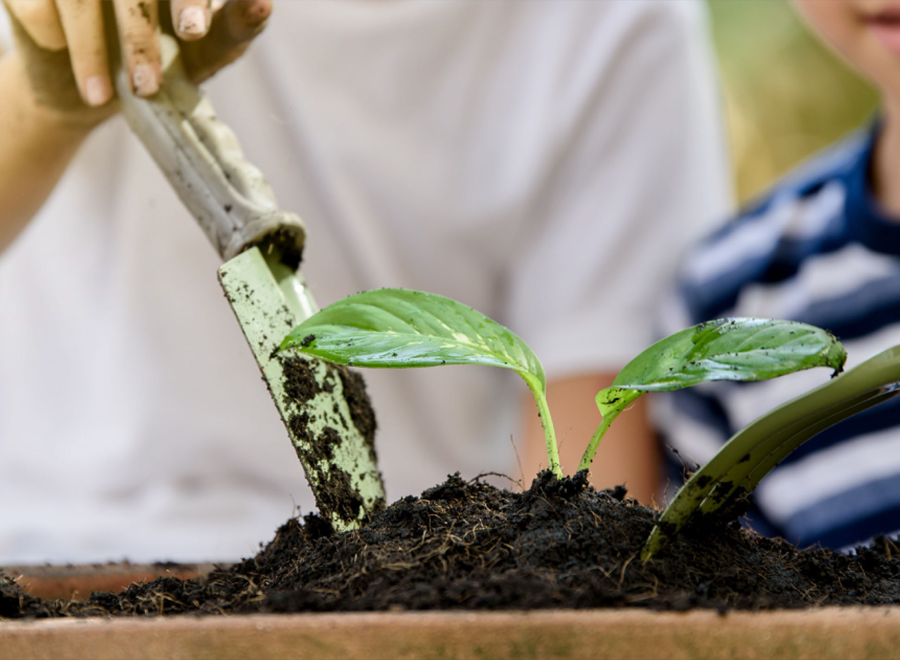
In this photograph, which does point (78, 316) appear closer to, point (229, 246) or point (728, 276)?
point (229, 246)

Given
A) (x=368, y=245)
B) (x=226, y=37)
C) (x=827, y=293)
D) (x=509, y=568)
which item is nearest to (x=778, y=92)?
(x=827, y=293)

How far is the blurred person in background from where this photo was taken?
863mm

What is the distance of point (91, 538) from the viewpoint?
0.80 m

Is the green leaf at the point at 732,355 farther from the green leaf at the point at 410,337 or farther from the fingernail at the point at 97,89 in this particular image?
the fingernail at the point at 97,89

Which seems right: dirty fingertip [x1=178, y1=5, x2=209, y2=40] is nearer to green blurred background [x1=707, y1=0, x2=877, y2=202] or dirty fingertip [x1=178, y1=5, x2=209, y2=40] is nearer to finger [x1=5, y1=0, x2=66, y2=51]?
finger [x1=5, y1=0, x2=66, y2=51]

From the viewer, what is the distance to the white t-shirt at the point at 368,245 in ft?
2.91

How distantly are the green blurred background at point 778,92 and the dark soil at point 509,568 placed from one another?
2.55 meters

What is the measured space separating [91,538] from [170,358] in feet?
0.79

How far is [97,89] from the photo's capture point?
44 centimetres

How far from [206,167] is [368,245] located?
0.57 m

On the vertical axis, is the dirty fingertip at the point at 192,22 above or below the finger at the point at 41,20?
below

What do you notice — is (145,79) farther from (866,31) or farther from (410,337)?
(866,31)


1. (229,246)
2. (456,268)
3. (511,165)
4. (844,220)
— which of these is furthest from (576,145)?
(229,246)

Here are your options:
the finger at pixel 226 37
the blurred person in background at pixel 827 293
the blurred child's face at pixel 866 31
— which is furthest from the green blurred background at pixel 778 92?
the finger at pixel 226 37
